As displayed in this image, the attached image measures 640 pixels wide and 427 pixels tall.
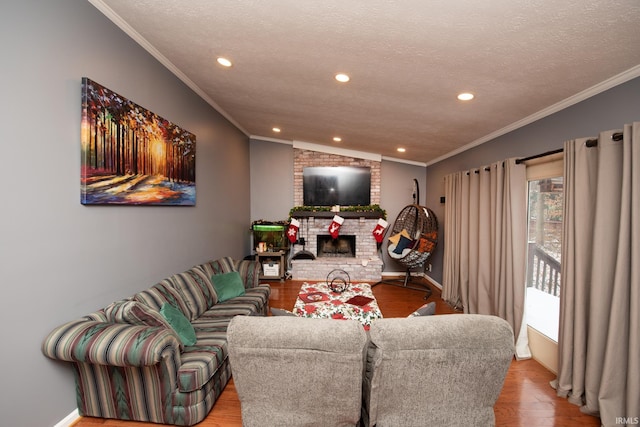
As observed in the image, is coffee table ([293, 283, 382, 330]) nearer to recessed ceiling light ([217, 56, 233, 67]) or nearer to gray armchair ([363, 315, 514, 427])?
gray armchair ([363, 315, 514, 427])

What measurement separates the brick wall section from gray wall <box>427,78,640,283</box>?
1.84 m

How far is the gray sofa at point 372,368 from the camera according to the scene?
4.52 ft

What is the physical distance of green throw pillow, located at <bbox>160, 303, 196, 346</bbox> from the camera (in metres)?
2.13

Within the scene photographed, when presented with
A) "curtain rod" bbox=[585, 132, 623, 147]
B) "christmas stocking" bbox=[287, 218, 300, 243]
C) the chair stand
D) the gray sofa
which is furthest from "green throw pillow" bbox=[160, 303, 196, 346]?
the chair stand

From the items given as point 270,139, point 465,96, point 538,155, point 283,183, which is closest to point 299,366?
point 465,96

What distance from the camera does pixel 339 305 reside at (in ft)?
9.88

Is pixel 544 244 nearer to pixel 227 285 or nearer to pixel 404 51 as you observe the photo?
pixel 404 51

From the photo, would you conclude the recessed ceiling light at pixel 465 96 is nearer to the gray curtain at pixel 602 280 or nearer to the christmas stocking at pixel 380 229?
the gray curtain at pixel 602 280

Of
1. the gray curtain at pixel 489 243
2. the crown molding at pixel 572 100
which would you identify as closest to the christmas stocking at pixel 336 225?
the gray curtain at pixel 489 243

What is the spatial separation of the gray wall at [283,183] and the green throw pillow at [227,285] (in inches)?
105

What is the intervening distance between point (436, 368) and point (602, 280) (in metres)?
1.54

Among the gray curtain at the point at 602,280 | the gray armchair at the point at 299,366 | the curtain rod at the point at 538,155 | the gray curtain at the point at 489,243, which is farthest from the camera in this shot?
the gray curtain at the point at 489,243

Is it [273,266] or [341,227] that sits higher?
[341,227]

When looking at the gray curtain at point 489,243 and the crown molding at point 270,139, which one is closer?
the gray curtain at point 489,243
